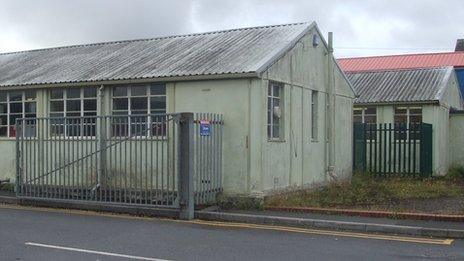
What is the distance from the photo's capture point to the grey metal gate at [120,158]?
1327cm

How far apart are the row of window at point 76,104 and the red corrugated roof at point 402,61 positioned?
27.5 m

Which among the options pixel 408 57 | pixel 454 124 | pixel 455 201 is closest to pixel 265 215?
pixel 455 201

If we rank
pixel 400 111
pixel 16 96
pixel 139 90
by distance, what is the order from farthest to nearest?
pixel 400 111
pixel 16 96
pixel 139 90

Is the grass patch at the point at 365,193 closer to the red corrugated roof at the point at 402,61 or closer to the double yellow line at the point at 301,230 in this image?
the double yellow line at the point at 301,230

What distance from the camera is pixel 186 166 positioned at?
13.0 meters

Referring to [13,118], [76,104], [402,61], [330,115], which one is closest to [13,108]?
[13,118]

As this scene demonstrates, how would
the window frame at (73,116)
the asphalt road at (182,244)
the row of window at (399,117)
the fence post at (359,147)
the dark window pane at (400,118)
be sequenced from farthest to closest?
the dark window pane at (400,118)
the row of window at (399,117)
the fence post at (359,147)
the window frame at (73,116)
the asphalt road at (182,244)

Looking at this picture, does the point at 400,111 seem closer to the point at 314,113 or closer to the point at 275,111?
the point at 314,113

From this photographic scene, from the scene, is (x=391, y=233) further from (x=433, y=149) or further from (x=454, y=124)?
(x=454, y=124)

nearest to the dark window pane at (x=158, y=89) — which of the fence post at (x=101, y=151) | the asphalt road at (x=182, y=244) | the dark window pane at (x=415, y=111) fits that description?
the fence post at (x=101, y=151)

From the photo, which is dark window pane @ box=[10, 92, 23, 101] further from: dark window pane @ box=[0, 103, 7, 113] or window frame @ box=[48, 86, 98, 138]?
window frame @ box=[48, 86, 98, 138]

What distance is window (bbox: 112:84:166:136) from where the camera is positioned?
1413 centimetres

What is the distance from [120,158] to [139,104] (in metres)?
2.33

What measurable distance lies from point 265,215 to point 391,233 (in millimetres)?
2749
